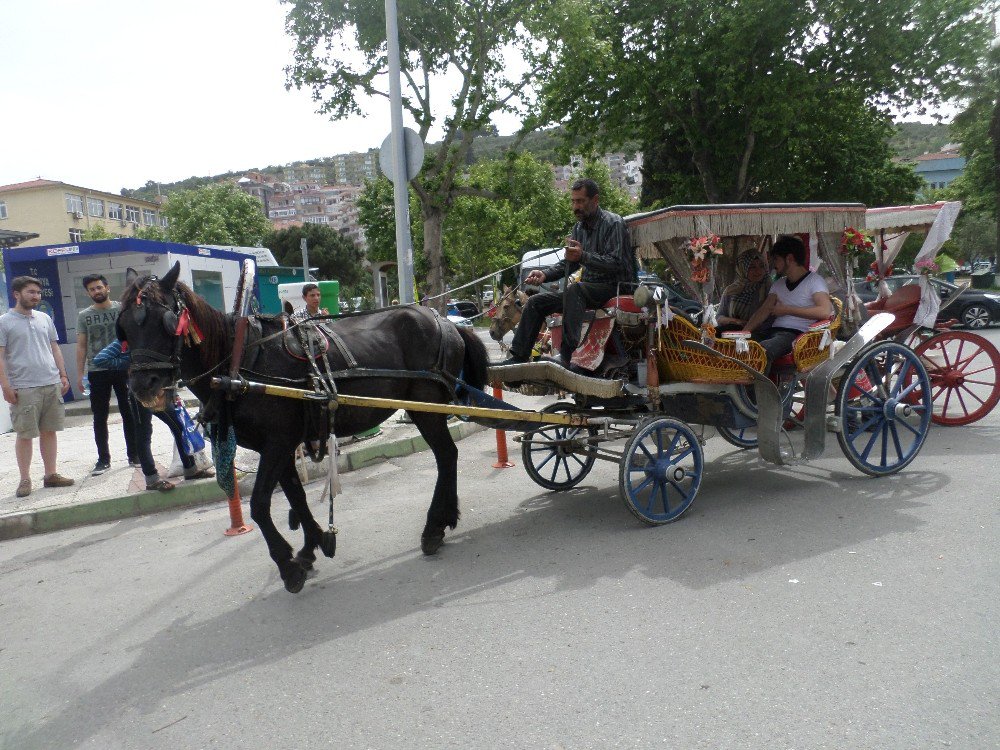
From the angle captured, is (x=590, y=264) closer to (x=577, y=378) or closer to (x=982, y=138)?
(x=577, y=378)

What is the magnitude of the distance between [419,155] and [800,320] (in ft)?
15.3

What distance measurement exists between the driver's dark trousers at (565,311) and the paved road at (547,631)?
1.28 metres

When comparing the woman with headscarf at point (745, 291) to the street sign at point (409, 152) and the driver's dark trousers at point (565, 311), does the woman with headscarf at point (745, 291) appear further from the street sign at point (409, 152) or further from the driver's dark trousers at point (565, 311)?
the street sign at point (409, 152)

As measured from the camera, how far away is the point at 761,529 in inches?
193

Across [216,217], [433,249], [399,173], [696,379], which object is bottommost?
[696,379]

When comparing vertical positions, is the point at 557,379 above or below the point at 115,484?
above

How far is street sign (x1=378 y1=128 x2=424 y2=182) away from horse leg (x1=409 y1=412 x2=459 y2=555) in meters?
4.23

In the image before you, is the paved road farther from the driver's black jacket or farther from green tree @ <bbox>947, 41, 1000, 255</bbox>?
green tree @ <bbox>947, 41, 1000, 255</bbox>

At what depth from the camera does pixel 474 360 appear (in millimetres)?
5695

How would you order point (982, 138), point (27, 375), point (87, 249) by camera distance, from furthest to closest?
point (982, 138), point (87, 249), point (27, 375)

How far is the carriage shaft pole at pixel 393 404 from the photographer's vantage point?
419 centimetres

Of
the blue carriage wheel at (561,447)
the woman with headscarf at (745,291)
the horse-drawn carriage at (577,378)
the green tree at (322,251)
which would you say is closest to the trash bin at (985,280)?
the horse-drawn carriage at (577,378)

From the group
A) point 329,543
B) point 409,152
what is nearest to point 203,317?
point 329,543

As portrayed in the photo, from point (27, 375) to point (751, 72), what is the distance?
56.8 feet
